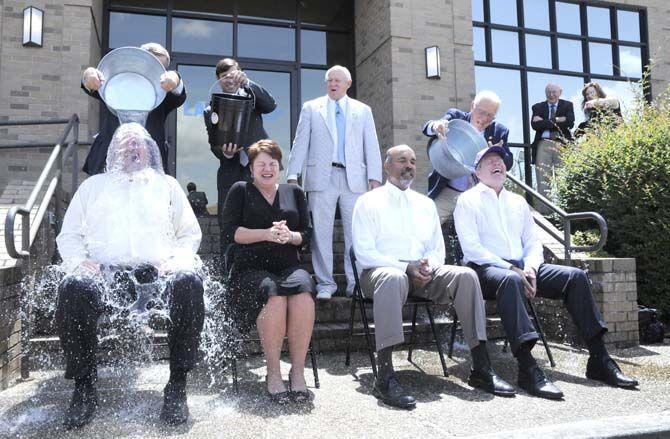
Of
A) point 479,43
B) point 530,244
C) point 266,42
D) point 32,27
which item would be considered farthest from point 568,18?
point 32,27

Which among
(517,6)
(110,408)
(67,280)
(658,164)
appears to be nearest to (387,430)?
(110,408)

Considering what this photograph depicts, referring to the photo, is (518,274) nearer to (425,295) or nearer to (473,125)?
(425,295)

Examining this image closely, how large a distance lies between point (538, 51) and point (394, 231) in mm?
8127

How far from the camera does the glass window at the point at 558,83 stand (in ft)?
34.6

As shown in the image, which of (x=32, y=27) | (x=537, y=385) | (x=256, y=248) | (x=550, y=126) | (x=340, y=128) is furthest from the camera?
(x=550, y=126)

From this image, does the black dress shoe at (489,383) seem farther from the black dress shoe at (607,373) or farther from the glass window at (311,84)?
the glass window at (311,84)

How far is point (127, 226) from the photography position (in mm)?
3424

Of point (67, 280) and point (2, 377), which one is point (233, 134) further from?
point (2, 377)

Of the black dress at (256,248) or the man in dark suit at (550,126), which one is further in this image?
the man in dark suit at (550,126)

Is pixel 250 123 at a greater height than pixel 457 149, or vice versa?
pixel 250 123

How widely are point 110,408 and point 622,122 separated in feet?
20.0

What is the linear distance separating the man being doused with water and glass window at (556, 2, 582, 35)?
31.6ft

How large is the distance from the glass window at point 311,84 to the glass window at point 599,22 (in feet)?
17.7

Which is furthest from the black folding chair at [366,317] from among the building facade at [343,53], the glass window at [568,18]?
the glass window at [568,18]
